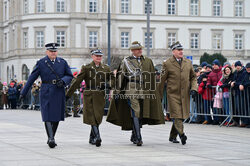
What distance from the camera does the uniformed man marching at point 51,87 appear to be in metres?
10.9

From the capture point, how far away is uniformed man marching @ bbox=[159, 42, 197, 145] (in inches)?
452

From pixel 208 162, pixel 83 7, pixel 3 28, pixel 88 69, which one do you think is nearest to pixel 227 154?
pixel 208 162

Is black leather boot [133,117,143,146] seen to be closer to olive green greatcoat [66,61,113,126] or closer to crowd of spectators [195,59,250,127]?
olive green greatcoat [66,61,113,126]

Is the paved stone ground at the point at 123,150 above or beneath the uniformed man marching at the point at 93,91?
beneath

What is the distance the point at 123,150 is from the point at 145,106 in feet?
4.45

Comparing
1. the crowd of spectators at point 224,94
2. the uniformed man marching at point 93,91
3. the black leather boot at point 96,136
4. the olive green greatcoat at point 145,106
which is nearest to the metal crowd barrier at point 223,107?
the crowd of spectators at point 224,94

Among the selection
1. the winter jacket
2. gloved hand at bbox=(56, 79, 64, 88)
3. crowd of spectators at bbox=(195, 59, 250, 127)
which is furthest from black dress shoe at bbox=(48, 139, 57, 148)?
the winter jacket

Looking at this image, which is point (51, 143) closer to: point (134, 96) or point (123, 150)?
point (123, 150)

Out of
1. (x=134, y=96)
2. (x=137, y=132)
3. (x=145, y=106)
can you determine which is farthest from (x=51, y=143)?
(x=145, y=106)

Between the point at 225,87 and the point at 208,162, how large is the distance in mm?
8437

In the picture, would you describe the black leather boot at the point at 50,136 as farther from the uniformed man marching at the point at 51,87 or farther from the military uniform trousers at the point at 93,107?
the military uniform trousers at the point at 93,107

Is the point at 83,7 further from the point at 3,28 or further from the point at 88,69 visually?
the point at 88,69

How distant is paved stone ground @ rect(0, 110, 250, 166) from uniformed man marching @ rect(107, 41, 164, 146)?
0.48 metres

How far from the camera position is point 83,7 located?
6606 cm
